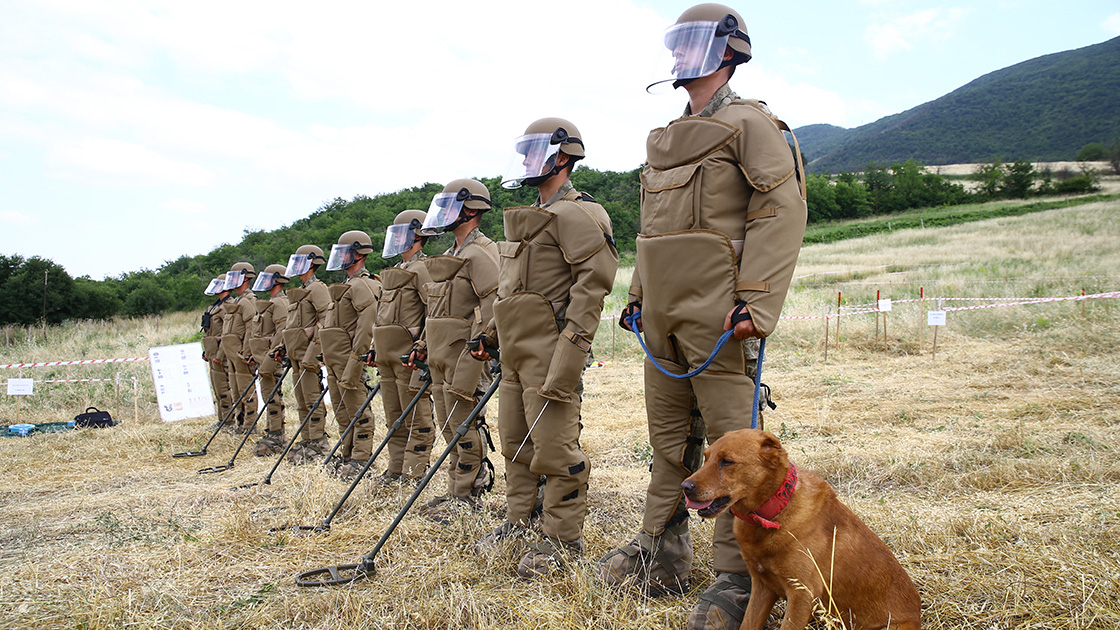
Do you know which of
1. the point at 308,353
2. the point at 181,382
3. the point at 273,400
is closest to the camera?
the point at 308,353

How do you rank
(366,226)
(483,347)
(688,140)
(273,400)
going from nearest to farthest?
(688,140) → (483,347) → (273,400) → (366,226)

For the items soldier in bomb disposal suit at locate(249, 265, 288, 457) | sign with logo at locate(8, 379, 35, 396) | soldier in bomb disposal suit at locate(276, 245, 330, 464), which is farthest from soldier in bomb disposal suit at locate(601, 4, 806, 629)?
sign with logo at locate(8, 379, 35, 396)

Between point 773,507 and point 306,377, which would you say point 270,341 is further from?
point 773,507

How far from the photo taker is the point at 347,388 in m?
7.58

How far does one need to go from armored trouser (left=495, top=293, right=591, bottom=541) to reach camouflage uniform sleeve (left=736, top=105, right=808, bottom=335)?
4.15 feet

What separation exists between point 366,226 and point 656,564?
21823 mm

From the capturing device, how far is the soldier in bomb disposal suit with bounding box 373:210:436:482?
6273 mm

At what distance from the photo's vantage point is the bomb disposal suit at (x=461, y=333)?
5.22 metres

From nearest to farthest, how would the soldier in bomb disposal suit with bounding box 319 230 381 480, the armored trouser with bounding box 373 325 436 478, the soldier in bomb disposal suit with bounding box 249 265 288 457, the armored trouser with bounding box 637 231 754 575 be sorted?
the armored trouser with bounding box 637 231 754 575
the armored trouser with bounding box 373 325 436 478
the soldier in bomb disposal suit with bounding box 319 230 381 480
the soldier in bomb disposal suit with bounding box 249 265 288 457

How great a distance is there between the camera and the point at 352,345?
7.62m

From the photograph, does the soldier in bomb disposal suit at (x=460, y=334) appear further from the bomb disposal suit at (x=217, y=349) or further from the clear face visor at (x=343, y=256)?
the bomb disposal suit at (x=217, y=349)

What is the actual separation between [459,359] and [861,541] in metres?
3.34

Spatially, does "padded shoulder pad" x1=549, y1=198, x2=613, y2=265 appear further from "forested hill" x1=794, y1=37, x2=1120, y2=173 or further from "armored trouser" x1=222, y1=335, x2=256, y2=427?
"forested hill" x1=794, y1=37, x2=1120, y2=173

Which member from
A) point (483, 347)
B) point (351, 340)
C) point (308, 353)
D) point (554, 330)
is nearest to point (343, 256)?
point (351, 340)
